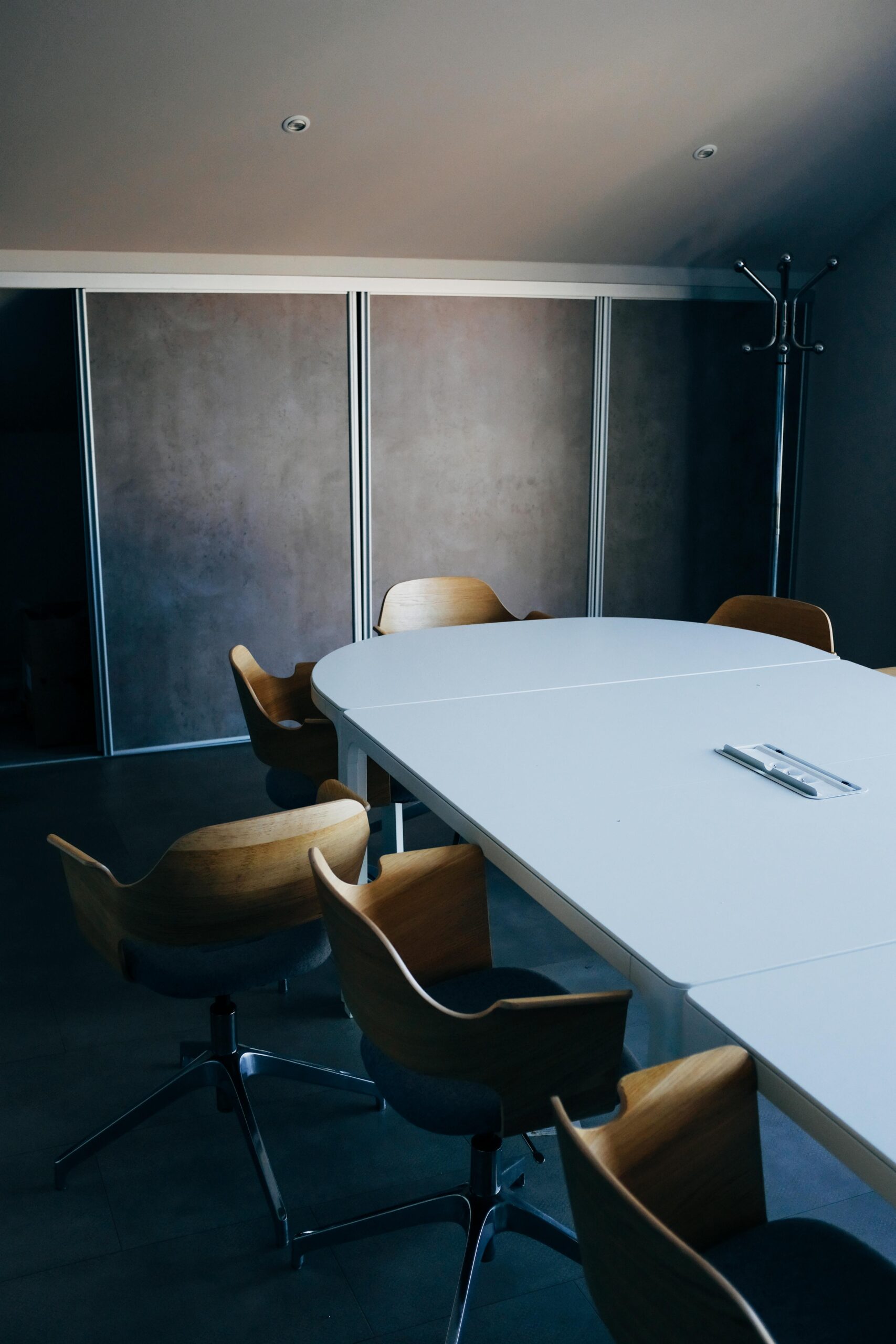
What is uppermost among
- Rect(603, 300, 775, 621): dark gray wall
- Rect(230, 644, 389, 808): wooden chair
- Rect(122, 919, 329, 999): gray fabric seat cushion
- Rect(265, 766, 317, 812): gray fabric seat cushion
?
Rect(603, 300, 775, 621): dark gray wall

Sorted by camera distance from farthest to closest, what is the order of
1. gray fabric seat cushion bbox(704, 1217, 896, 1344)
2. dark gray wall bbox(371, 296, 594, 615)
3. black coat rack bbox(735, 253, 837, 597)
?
dark gray wall bbox(371, 296, 594, 615)
black coat rack bbox(735, 253, 837, 597)
gray fabric seat cushion bbox(704, 1217, 896, 1344)

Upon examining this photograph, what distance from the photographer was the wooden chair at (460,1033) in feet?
5.16

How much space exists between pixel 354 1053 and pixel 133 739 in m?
2.78

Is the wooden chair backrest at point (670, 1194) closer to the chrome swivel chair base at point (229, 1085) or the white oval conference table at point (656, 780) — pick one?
the white oval conference table at point (656, 780)

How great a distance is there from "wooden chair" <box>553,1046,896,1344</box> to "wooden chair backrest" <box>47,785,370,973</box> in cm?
89

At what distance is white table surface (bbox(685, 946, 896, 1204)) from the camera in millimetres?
1152

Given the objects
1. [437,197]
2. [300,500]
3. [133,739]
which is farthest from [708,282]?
[133,739]

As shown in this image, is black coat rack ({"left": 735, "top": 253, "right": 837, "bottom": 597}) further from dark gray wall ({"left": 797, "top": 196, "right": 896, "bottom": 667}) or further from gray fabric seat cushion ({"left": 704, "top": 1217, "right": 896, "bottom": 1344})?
gray fabric seat cushion ({"left": 704, "top": 1217, "right": 896, "bottom": 1344})

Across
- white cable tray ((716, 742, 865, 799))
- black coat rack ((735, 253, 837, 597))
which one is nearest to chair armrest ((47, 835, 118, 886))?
white cable tray ((716, 742, 865, 799))

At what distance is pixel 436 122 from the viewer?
4320 mm

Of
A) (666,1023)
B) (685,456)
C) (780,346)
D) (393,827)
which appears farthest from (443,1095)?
(685,456)

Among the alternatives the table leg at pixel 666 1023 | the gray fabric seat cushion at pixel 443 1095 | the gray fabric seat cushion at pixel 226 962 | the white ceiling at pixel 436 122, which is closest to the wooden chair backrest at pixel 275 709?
the gray fabric seat cushion at pixel 226 962

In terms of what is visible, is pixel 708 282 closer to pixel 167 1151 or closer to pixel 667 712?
pixel 667 712

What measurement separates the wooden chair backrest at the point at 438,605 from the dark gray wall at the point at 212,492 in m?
1.18
